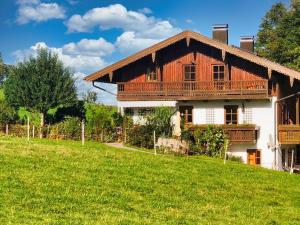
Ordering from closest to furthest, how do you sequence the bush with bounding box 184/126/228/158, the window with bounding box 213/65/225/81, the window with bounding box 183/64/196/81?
1. the bush with bounding box 184/126/228/158
2. the window with bounding box 213/65/225/81
3. the window with bounding box 183/64/196/81

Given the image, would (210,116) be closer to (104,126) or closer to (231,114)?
(231,114)

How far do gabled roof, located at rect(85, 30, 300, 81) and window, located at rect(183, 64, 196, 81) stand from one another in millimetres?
2534

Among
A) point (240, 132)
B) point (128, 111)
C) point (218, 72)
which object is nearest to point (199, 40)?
point (218, 72)

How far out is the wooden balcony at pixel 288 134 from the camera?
3800 cm

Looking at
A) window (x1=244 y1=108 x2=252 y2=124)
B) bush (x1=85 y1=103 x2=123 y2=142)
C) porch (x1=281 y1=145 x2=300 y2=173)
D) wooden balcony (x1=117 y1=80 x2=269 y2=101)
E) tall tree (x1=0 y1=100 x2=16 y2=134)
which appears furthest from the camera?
tall tree (x1=0 y1=100 x2=16 y2=134)

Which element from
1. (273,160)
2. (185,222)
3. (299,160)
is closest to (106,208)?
(185,222)

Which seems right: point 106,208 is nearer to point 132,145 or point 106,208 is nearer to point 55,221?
point 55,221

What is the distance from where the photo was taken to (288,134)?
38.2 meters

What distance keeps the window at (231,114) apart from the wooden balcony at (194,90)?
3.95ft

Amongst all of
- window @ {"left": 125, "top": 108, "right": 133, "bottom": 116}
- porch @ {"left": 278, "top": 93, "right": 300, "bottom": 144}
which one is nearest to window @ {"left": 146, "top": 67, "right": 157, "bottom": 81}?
window @ {"left": 125, "top": 108, "right": 133, "bottom": 116}

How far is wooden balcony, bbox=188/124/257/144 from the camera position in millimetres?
37500

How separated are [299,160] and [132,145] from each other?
46.9ft

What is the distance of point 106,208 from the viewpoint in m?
16.6

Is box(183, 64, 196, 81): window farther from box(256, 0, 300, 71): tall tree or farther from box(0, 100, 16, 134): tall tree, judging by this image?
box(256, 0, 300, 71): tall tree
